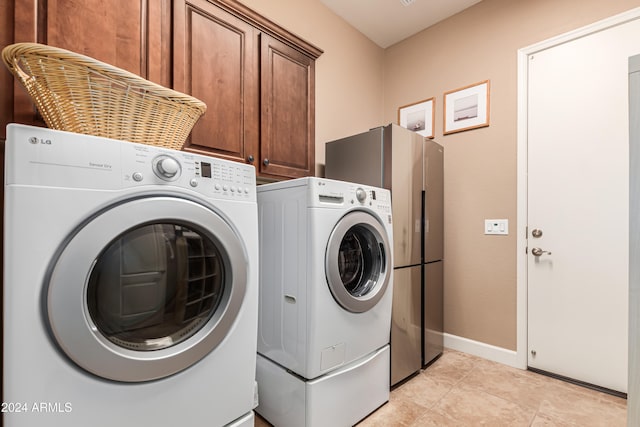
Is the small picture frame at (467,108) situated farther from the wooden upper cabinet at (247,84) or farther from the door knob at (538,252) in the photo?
the wooden upper cabinet at (247,84)

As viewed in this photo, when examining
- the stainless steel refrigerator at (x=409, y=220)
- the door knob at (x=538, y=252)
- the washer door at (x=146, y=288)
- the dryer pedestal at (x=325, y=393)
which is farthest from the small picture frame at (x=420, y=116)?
the washer door at (x=146, y=288)

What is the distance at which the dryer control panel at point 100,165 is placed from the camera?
0.69 meters

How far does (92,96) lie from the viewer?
0.89 meters

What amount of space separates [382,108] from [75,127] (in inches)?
103

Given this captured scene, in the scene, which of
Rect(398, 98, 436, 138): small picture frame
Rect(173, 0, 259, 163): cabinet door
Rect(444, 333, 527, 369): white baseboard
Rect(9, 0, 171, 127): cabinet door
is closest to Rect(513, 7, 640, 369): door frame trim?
Rect(444, 333, 527, 369): white baseboard

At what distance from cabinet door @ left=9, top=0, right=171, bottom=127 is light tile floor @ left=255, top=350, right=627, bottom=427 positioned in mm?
1799

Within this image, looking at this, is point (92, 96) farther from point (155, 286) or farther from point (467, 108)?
point (467, 108)

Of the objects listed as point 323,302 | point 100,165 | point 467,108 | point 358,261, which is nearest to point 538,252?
point 467,108

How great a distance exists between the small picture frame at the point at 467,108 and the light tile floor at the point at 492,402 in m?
1.81

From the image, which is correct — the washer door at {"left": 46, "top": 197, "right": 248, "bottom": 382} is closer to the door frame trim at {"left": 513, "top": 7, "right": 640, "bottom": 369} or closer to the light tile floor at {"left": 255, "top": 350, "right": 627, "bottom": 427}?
the light tile floor at {"left": 255, "top": 350, "right": 627, "bottom": 427}

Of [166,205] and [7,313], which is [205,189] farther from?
[7,313]

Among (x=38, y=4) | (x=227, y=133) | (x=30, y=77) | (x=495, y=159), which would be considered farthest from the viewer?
(x=495, y=159)

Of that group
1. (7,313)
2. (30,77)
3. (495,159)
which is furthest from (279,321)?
(495,159)

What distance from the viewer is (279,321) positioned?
1.44 m
